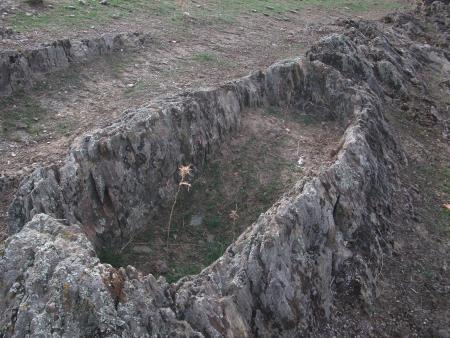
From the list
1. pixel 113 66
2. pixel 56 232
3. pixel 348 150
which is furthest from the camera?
pixel 113 66

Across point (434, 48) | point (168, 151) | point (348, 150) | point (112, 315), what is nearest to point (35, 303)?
point (112, 315)

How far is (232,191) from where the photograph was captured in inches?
510

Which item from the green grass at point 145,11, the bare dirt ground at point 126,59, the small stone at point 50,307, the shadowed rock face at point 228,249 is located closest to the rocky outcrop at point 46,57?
the bare dirt ground at point 126,59

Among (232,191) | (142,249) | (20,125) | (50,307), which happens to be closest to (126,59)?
(20,125)

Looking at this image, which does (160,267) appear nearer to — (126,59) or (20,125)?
(20,125)

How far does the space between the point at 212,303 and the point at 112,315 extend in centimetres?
219

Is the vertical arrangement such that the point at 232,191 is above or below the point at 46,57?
below

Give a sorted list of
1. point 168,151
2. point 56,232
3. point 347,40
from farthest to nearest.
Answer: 1. point 347,40
2. point 168,151
3. point 56,232

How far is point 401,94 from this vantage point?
2100cm

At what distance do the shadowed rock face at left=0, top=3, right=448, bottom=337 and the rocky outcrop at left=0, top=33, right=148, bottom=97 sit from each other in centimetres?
494

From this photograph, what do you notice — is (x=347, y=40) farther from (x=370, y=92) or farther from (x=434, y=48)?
(x=434, y=48)

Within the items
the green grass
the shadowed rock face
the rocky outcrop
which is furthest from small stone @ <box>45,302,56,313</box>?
the green grass

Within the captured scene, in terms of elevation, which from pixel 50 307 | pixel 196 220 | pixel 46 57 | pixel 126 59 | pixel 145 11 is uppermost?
pixel 145 11

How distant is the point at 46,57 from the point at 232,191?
26.8 ft
